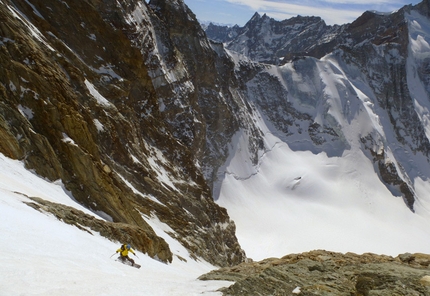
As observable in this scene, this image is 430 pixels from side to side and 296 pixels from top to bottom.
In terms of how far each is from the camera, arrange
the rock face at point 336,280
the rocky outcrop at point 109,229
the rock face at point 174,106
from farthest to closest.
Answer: the rock face at point 174,106 → the rocky outcrop at point 109,229 → the rock face at point 336,280

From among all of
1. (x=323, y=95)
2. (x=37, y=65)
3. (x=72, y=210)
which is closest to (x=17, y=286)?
(x=72, y=210)

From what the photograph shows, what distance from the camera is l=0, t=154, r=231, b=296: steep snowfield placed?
784 centimetres

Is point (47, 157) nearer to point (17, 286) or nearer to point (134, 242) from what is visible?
point (134, 242)

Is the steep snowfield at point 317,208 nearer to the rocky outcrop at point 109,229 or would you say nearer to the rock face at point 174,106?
the rock face at point 174,106

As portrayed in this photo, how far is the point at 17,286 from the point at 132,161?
30.8 metres

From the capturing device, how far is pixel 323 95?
103 metres

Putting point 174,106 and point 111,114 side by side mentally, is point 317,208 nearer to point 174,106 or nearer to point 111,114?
point 174,106

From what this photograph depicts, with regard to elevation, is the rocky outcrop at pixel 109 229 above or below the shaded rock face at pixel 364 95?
below

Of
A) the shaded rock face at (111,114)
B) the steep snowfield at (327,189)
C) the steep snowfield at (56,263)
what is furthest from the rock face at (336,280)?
the steep snowfield at (327,189)

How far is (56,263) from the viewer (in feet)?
32.1

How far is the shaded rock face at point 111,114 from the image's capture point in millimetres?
24422

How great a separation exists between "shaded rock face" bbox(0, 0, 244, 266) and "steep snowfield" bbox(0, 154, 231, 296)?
7.09m

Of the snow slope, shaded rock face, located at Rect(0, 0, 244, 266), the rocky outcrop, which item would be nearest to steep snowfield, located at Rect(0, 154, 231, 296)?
the rocky outcrop

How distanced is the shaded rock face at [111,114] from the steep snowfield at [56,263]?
7087 millimetres
